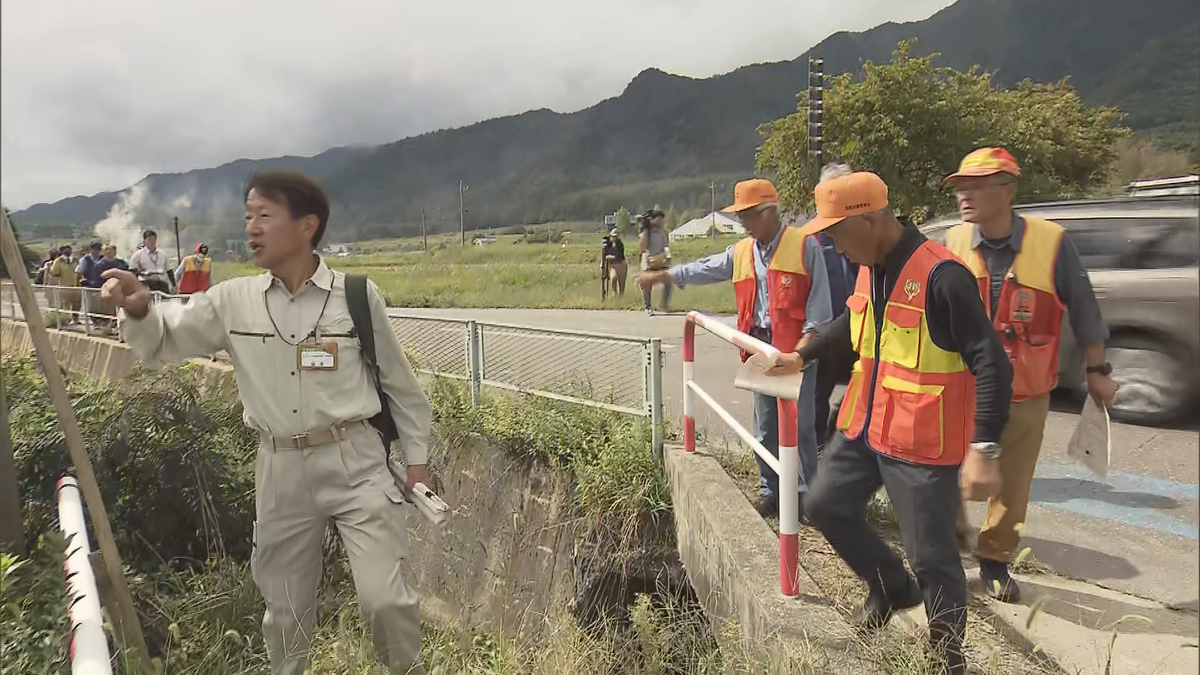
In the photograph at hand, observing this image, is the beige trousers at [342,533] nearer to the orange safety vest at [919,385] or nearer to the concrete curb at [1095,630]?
the orange safety vest at [919,385]

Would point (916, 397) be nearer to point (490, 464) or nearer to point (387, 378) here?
point (387, 378)

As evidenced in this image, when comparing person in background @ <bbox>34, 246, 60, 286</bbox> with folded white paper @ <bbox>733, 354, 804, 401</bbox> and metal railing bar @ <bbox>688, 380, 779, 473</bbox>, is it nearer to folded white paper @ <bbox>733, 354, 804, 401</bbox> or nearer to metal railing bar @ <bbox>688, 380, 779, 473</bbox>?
metal railing bar @ <bbox>688, 380, 779, 473</bbox>

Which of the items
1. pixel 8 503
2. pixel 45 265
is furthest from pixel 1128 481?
pixel 45 265

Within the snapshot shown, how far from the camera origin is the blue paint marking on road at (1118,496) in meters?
4.32

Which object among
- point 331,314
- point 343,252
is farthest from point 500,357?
point 331,314

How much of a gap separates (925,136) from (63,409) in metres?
21.0

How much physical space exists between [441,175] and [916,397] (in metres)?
13.3

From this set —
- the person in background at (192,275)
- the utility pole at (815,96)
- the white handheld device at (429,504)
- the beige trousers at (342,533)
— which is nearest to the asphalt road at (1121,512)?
the white handheld device at (429,504)

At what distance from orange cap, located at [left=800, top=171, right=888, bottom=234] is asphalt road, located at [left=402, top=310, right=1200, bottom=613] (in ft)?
3.84

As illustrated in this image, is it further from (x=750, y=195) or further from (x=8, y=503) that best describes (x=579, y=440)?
(x=8, y=503)

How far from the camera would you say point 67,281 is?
14.7m

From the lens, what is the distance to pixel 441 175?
14.9 metres

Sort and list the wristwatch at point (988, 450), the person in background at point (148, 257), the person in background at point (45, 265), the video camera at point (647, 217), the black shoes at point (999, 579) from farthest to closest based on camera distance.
Result: the person in background at point (45, 265) < the person in background at point (148, 257) < the video camera at point (647, 217) < the black shoes at point (999, 579) < the wristwatch at point (988, 450)

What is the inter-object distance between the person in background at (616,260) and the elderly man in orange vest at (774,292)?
12.9 m
